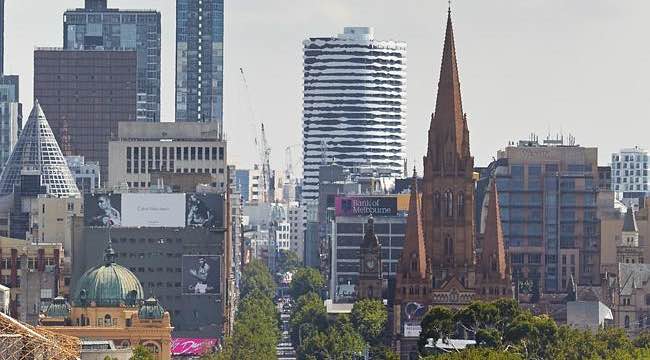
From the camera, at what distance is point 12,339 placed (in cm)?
14600

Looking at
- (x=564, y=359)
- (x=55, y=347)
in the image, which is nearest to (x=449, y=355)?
(x=564, y=359)

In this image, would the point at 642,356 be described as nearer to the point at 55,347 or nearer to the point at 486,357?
the point at 486,357

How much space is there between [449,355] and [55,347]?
3923 cm

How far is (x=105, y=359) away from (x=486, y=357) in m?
31.7

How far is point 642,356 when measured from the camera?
196750 millimetres

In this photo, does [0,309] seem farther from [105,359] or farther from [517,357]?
[517,357]

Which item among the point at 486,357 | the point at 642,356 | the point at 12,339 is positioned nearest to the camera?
the point at 12,339

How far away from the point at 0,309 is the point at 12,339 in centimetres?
5176

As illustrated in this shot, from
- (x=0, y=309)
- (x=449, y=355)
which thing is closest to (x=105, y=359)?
(x=0, y=309)

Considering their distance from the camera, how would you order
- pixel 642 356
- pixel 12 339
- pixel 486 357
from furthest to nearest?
1. pixel 642 356
2. pixel 486 357
3. pixel 12 339

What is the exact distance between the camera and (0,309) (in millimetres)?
197500

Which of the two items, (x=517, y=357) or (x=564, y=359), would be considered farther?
(x=564, y=359)

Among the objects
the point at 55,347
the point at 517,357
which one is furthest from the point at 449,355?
the point at 55,347

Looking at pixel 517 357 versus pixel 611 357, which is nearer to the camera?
pixel 517 357
